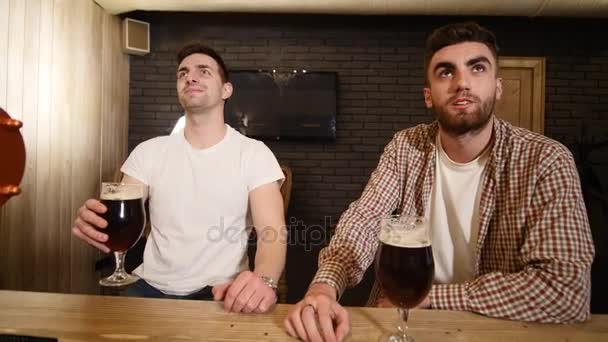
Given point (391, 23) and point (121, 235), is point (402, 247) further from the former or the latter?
point (391, 23)

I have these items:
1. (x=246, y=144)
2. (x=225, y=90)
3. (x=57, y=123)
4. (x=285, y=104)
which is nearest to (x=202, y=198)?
(x=246, y=144)

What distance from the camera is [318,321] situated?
0.74 meters

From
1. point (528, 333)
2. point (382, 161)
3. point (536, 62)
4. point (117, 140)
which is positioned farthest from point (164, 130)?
point (528, 333)

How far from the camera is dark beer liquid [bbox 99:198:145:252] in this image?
0.90 meters

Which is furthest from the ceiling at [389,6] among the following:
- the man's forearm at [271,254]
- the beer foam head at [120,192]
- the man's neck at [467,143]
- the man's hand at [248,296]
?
the man's hand at [248,296]

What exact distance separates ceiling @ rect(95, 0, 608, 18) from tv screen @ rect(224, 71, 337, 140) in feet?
2.25

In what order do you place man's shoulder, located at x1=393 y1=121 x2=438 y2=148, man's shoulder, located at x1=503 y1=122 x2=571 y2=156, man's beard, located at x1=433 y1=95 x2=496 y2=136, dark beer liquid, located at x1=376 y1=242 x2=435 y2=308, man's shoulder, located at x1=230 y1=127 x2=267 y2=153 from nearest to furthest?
dark beer liquid, located at x1=376 y1=242 x2=435 y2=308, man's shoulder, located at x1=503 y1=122 x2=571 y2=156, man's beard, located at x1=433 y1=95 x2=496 y2=136, man's shoulder, located at x1=393 y1=121 x2=438 y2=148, man's shoulder, located at x1=230 y1=127 x2=267 y2=153

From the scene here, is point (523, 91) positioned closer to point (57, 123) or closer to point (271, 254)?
point (271, 254)

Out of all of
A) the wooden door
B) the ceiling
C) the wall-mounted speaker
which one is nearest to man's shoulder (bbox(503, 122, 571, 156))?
the ceiling

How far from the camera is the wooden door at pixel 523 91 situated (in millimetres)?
4539

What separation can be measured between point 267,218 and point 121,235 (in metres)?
0.57

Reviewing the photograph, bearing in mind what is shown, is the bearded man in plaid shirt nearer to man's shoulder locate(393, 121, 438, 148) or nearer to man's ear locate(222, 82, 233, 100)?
man's shoulder locate(393, 121, 438, 148)

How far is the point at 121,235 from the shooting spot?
2.97 feet

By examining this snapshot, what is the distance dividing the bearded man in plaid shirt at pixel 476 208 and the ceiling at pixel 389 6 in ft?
9.59
